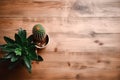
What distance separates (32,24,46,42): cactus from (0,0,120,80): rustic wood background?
128 millimetres

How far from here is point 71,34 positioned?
1.80m

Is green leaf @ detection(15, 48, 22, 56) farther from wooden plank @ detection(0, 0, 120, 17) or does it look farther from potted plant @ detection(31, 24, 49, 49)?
wooden plank @ detection(0, 0, 120, 17)

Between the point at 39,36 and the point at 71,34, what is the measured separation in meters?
0.29

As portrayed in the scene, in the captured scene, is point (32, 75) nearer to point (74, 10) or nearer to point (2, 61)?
point (2, 61)

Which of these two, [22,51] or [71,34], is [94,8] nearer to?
[71,34]

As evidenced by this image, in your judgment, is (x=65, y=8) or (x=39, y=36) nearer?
(x=39, y=36)

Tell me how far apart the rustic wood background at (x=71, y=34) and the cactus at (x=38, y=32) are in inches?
5.0

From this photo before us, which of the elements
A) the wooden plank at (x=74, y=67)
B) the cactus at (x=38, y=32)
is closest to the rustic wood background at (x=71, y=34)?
the wooden plank at (x=74, y=67)

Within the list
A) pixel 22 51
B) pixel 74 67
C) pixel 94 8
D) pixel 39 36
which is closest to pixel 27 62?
pixel 22 51

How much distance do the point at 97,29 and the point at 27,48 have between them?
0.59 meters

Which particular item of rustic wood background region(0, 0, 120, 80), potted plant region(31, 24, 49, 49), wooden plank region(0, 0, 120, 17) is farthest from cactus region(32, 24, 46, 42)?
wooden plank region(0, 0, 120, 17)

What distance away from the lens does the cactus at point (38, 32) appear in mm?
1596

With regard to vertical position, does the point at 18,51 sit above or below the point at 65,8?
below

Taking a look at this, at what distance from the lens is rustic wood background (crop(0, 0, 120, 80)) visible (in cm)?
167
